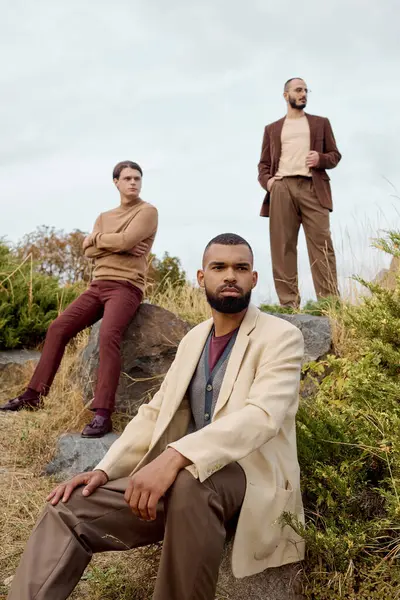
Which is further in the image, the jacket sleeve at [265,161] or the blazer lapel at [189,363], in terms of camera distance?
the jacket sleeve at [265,161]

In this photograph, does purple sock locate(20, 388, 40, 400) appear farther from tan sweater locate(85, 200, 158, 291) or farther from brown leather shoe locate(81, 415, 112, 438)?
tan sweater locate(85, 200, 158, 291)

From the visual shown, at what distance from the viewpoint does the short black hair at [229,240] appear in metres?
3.11

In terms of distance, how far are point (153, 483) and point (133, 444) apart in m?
0.64

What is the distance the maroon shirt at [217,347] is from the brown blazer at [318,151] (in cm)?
473

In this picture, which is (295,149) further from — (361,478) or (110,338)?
(361,478)

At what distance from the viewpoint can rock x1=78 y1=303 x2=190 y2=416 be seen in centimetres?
596

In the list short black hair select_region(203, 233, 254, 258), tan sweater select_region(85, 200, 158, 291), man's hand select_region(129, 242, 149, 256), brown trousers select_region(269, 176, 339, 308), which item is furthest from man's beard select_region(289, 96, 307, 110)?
short black hair select_region(203, 233, 254, 258)

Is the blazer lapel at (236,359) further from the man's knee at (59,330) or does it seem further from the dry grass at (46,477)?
the man's knee at (59,330)

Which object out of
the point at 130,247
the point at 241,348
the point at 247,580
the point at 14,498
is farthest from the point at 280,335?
the point at 130,247

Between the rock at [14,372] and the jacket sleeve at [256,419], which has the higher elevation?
the jacket sleeve at [256,419]

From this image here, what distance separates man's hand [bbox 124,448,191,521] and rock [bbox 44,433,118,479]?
2.73 meters

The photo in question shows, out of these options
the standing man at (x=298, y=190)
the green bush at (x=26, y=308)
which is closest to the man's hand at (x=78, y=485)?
the standing man at (x=298, y=190)

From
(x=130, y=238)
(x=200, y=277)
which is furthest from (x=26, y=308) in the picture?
(x=200, y=277)

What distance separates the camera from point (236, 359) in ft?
9.50
